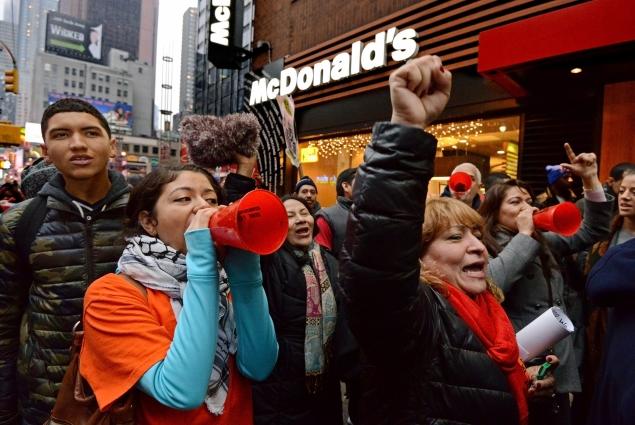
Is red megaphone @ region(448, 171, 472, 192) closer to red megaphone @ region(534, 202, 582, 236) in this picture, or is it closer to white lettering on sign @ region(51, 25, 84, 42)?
red megaphone @ region(534, 202, 582, 236)

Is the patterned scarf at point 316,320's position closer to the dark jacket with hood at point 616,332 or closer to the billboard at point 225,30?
the dark jacket with hood at point 616,332

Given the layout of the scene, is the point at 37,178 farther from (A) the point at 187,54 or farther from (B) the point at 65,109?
(A) the point at 187,54

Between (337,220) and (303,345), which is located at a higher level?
(337,220)

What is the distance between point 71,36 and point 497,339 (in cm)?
12135

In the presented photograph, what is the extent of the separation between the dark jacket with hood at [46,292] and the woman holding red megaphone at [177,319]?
0.59 m

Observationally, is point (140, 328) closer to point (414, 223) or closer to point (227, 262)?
point (227, 262)

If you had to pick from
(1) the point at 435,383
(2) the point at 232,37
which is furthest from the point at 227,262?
(2) the point at 232,37

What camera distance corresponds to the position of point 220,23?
55.6 feet

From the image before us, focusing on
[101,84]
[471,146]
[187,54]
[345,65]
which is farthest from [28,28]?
[471,146]

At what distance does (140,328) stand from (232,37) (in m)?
17.6

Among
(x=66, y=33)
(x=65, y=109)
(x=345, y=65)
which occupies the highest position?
(x=66, y=33)

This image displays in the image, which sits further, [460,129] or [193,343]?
[460,129]

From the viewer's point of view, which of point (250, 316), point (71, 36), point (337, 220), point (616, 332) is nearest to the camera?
point (250, 316)

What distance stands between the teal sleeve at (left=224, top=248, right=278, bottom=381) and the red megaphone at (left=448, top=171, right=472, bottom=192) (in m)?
3.01
